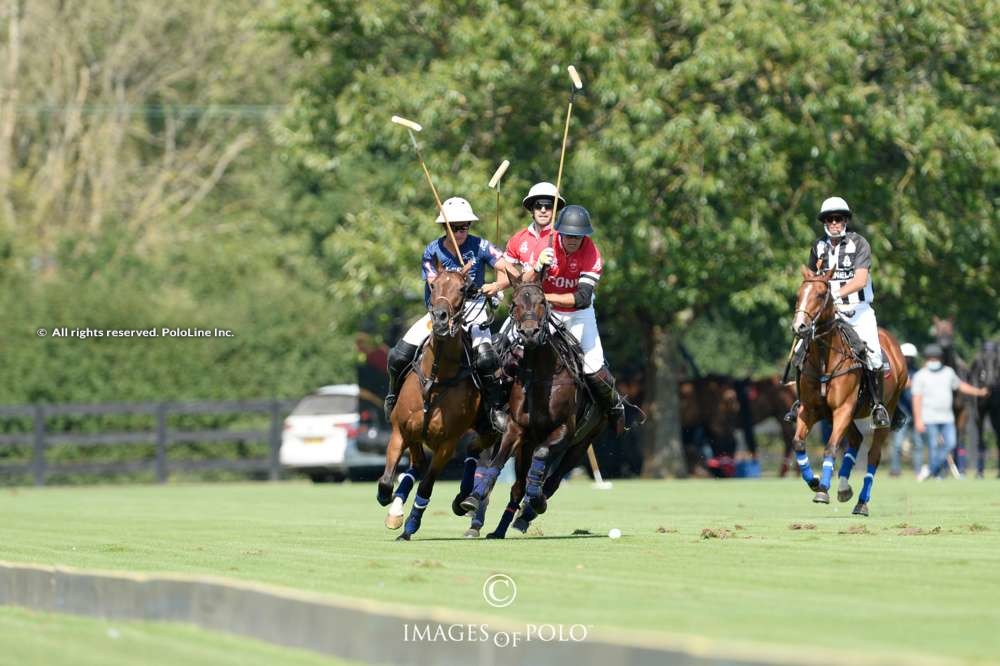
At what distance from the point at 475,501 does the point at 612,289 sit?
18.5 m

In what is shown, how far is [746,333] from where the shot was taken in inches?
1563

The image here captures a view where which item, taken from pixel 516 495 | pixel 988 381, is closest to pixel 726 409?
pixel 988 381

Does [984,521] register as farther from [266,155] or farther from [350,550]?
[266,155]

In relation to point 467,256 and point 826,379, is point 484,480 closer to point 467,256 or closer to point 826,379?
point 467,256

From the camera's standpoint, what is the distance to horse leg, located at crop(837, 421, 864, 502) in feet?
57.5

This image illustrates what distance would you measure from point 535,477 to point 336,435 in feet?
68.5

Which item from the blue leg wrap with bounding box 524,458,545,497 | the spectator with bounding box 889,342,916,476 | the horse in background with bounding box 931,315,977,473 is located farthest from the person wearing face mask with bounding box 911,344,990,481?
the blue leg wrap with bounding box 524,458,545,497

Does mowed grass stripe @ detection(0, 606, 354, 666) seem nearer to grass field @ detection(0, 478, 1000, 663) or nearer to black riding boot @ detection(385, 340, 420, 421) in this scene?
grass field @ detection(0, 478, 1000, 663)

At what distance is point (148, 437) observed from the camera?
36.7 m

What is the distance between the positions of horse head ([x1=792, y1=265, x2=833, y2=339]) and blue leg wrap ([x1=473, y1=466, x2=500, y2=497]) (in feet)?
12.7

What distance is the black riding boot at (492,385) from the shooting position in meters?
14.5

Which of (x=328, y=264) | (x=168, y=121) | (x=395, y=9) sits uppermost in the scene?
→ (x=395, y=9)

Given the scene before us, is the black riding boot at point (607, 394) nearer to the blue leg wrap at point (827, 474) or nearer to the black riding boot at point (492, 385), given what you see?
the black riding boot at point (492, 385)

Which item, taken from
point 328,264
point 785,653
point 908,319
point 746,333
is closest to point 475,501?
point 785,653
